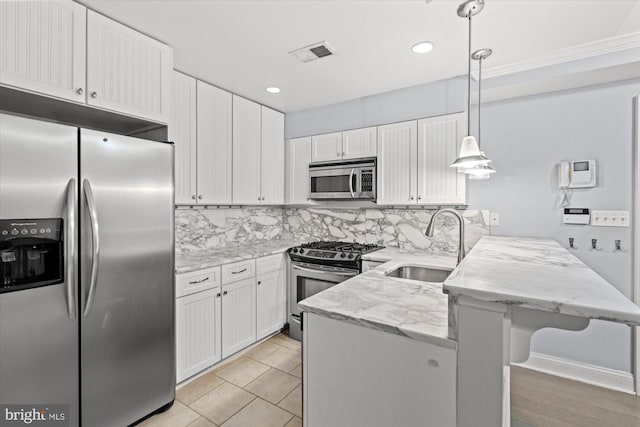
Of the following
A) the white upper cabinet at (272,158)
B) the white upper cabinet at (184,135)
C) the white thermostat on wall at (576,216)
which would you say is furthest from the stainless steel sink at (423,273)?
the white upper cabinet at (184,135)

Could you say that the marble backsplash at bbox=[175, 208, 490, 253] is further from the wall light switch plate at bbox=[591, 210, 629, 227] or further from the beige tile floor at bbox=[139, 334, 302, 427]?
the beige tile floor at bbox=[139, 334, 302, 427]

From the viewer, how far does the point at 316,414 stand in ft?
4.16

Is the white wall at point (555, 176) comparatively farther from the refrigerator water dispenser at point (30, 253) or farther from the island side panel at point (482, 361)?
the refrigerator water dispenser at point (30, 253)

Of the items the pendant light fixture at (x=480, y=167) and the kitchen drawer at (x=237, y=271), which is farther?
the kitchen drawer at (x=237, y=271)


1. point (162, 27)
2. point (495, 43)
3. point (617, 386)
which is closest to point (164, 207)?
point (162, 27)

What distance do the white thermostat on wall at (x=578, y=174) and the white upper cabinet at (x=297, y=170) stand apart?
240 centimetres

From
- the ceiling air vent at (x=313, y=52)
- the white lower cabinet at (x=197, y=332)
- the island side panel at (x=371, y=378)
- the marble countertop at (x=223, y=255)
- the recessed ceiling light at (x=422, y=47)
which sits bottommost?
the white lower cabinet at (x=197, y=332)

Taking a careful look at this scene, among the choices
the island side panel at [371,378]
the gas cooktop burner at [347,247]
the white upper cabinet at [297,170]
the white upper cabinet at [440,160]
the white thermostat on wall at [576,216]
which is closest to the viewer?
the island side panel at [371,378]

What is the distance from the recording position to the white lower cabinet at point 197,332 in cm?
216

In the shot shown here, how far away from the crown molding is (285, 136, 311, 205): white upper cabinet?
1921 millimetres

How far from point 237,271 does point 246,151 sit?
1.28 metres

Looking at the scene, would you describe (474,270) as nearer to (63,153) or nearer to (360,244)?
(63,153)

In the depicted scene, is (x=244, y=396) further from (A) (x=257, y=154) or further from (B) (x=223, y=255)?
(A) (x=257, y=154)

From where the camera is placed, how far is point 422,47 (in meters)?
2.12
